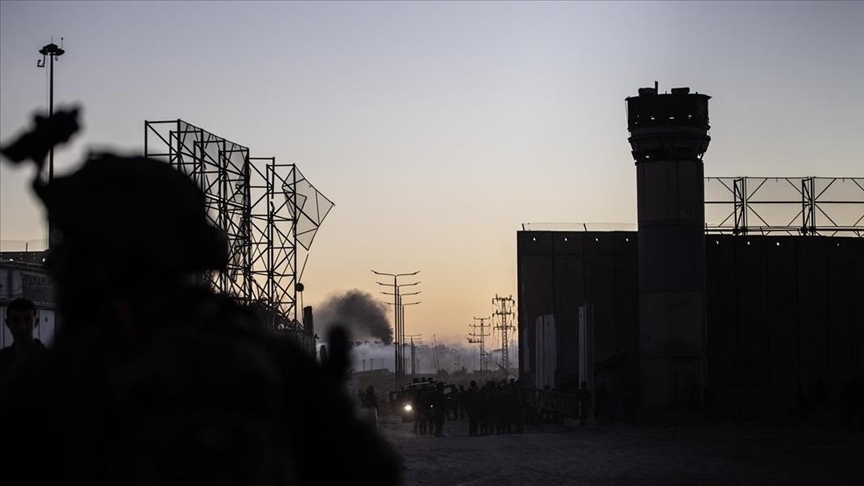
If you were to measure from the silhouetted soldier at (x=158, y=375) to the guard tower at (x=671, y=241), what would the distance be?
145ft

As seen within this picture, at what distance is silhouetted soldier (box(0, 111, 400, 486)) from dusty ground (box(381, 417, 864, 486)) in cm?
1919

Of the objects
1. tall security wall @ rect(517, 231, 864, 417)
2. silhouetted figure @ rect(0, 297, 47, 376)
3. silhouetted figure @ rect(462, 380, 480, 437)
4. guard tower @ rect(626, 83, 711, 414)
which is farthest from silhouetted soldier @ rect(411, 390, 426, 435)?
silhouetted figure @ rect(0, 297, 47, 376)

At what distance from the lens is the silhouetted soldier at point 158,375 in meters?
1.72

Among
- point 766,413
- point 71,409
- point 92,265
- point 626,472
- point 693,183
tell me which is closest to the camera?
point 71,409

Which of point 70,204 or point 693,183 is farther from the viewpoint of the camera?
point 693,183

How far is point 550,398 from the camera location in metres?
46.0

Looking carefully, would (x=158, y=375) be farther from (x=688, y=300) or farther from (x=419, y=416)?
(x=688, y=300)

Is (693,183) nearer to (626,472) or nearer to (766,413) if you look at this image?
(766,413)

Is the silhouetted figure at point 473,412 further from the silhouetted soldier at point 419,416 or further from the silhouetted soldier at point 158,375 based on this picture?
the silhouetted soldier at point 158,375

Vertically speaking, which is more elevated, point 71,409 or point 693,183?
point 693,183

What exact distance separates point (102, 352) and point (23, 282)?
24.8 metres

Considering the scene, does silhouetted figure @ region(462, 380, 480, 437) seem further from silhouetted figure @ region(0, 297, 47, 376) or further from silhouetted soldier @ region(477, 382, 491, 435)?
silhouetted figure @ region(0, 297, 47, 376)

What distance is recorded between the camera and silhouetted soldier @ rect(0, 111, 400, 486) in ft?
5.65

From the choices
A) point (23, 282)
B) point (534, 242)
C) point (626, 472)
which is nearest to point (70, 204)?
point (626, 472)
